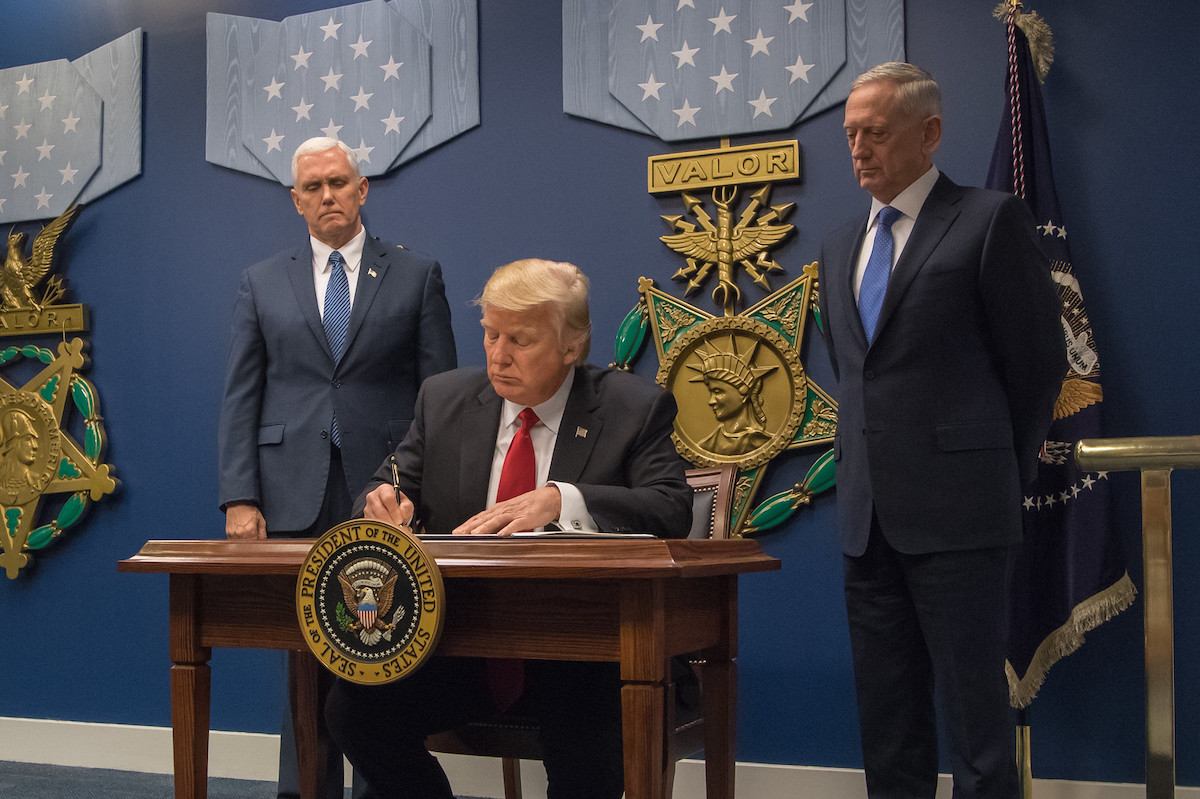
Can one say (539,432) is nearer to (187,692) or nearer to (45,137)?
(187,692)

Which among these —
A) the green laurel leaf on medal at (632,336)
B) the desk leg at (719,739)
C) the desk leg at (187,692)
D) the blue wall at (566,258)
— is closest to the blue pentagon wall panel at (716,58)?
the blue wall at (566,258)

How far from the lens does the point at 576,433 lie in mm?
2289

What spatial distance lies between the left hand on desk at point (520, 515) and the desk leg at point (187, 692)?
48cm

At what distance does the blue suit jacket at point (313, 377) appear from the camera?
3.18 m

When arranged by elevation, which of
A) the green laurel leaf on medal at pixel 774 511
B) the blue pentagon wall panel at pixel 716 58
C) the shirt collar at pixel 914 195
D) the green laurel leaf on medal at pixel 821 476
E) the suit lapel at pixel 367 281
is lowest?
the green laurel leaf on medal at pixel 774 511

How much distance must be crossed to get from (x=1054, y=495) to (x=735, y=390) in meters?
0.98

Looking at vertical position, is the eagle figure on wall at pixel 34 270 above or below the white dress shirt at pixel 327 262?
above

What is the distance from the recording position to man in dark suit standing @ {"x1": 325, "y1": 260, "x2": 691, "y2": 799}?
6.71ft

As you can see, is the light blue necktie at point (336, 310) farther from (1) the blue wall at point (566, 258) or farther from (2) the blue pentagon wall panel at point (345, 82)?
(2) the blue pentagon wall panel at point (345, 82)

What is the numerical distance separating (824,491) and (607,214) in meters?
1.16

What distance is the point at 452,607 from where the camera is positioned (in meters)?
1.83

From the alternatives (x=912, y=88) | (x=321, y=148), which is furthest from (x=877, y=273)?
(x=321, y=148)

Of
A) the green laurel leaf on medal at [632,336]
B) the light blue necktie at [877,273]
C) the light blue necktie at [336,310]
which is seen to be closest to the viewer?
the light blue necktie at [877,273]

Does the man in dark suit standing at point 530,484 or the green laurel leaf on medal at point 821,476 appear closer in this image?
the man in dark suit standing at point 530,484
